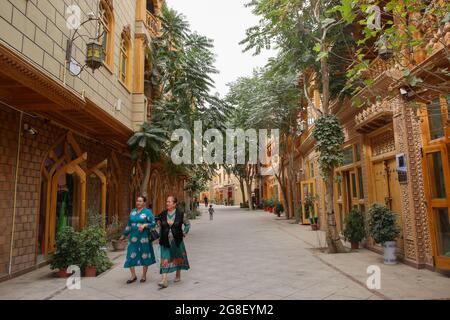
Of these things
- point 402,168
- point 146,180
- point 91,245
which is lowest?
point 91,245

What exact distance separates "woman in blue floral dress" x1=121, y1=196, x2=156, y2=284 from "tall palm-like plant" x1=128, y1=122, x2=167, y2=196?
4849 mm

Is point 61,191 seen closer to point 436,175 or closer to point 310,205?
point 436,175

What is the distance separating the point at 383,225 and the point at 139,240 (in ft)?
18.0

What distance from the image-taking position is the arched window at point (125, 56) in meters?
12.0

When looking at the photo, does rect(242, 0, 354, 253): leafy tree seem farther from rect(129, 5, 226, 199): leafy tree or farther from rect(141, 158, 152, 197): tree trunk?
rect(141, 158, 152, 197): tree trunk

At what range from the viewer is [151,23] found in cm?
1515

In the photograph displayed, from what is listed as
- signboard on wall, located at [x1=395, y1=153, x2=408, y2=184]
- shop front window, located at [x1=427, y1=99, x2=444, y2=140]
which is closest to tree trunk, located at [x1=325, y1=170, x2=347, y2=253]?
signboard on wall, located at [x1=395, y1=153, x2=408, y2=184]

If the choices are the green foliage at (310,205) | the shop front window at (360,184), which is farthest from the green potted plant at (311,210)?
the shop front window at (360,184)

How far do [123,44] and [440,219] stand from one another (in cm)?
1126

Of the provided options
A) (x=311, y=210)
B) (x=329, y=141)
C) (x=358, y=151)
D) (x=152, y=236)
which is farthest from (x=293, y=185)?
(x=152, y=236)

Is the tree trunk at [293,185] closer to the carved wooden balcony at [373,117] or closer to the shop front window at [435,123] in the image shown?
the carved wooden balcony at [373,117]

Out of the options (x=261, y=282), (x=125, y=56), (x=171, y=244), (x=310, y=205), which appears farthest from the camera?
(x=310, y=205)
